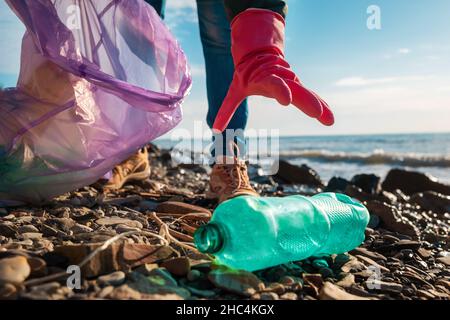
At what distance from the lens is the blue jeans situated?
2.66 metres

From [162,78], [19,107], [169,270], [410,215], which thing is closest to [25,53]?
[19,107]

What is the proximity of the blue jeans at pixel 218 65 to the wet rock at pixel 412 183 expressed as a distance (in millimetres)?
3612

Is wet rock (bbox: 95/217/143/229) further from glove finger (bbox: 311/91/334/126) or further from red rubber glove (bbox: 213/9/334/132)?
glove finger (bbox: 311/91/334/126)

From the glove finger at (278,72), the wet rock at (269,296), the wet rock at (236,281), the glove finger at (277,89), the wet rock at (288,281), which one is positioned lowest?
the wet rock at (269,296)

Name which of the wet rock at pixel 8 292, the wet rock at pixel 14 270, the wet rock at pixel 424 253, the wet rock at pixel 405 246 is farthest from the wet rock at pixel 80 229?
the wet rock at pixel 424 253

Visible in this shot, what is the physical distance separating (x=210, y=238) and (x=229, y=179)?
127 centimetres

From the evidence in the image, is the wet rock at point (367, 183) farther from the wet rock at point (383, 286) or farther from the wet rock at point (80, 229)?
the wet rock at point (80, 229)

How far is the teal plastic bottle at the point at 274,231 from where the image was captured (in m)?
1.30

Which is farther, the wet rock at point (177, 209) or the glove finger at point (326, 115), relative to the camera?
the wet rock at point (177, 209)

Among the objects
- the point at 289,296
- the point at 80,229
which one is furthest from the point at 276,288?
the point at 80,229

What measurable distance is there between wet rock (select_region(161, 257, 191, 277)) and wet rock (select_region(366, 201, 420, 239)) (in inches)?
66.6

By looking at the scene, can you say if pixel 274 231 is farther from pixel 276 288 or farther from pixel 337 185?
pixel 337 185

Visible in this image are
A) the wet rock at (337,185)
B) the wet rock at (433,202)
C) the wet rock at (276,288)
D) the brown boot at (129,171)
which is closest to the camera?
the wet rock at (276,288)
